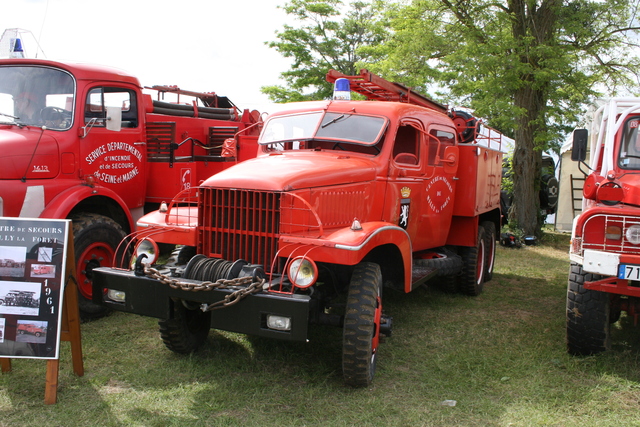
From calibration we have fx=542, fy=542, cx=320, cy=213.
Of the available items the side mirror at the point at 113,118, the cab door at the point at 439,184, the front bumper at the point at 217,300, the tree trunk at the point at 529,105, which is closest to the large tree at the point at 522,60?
the tree trunk at the point at 529,105

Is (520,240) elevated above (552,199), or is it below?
below

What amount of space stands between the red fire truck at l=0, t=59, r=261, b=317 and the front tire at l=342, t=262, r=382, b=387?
2913mm

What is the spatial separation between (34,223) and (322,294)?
218 cm

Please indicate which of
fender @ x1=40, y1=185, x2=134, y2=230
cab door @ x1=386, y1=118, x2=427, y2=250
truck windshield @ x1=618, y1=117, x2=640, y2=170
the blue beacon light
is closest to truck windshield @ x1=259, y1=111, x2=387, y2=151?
cab door @ x1=386, y1=118, x2=427, y2=250

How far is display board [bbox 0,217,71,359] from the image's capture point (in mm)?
3799

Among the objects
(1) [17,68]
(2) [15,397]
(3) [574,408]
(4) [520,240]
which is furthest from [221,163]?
(4) [520,240]

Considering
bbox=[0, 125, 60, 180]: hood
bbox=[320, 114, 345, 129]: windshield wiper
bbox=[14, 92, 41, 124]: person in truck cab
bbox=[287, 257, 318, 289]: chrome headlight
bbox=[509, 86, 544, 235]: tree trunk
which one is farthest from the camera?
bbox=[509, 86, 544, 235]: tree trunk

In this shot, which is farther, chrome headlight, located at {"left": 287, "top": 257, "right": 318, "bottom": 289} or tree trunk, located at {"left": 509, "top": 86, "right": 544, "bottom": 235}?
tree trunk, located at {"left": 509, "top": 86, "right": 544, "bottom": 235}

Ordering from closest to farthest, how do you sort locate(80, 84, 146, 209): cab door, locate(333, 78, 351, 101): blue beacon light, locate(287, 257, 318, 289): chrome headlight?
locate(287, 257, 318, 289): chrome headlight
locate(333, 78, 351, 101): blue beacon light
locate(80, 84, 146, 209): cab door

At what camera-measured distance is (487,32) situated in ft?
38.3

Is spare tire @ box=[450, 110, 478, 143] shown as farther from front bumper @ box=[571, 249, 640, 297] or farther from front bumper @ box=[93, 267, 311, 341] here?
front bumper @ box=[93, 267, 311, 341]

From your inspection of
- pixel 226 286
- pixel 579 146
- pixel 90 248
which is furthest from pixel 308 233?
pixel 579 146

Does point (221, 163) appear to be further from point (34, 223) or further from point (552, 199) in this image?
point (552, 199)

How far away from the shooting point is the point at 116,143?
618cm
